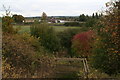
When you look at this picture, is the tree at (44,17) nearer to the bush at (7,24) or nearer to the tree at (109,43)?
the bush at (7,24)

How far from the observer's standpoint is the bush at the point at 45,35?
1594 centimetres

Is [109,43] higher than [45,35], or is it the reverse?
[45,35]

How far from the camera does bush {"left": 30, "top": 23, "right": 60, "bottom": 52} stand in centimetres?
1594

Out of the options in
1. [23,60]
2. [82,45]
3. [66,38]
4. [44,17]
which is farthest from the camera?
Answer: [66,38]

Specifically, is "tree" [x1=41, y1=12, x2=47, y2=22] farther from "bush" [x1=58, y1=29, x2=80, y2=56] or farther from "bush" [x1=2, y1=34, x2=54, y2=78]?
"bush" [x1=2, y1=34, x2=54, y2=78]

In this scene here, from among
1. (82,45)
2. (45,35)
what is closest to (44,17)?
(45,35)

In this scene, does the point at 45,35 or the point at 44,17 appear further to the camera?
the point at 44,17

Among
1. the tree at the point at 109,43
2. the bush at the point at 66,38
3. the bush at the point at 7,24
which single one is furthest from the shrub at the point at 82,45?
the tree at the point at 109,43

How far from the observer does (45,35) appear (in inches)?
638


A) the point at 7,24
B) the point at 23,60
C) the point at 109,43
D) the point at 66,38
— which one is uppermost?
the point at 7,24

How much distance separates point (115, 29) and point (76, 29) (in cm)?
1548

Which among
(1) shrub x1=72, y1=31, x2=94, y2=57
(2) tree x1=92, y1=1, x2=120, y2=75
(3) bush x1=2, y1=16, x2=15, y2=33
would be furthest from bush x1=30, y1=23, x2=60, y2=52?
(2) tree x1=92, y1=1, x2=120, y2=75

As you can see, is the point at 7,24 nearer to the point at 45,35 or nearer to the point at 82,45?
the point at 45,35

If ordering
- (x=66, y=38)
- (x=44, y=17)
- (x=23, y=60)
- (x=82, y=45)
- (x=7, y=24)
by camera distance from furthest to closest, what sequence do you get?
(x=66, y=38), (x=44, y=17), (x=82, y=45), (x=7, y=24), (x=23, y=60)
